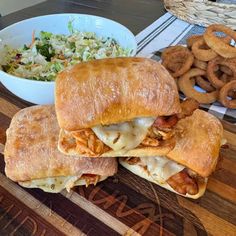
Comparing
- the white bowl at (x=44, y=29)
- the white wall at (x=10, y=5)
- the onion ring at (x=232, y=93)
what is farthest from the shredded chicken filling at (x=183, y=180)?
the white wall at (x=10, y=5)

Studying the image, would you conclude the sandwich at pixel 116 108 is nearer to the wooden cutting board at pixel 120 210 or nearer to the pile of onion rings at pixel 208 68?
the wooden cutting board at pixel 120 210

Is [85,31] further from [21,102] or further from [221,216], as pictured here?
[221,216]

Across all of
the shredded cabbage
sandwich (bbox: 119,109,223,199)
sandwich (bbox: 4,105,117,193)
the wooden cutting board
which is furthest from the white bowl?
sandwich (bbox: 119,109,223,199)

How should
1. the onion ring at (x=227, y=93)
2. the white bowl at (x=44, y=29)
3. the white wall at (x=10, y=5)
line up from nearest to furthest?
the white bowl at (x=44, y=29) < the onion ring at (x=227, y=93) < the white wall at (x=10, y=5)

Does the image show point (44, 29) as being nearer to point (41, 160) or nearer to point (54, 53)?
point (54, 53)

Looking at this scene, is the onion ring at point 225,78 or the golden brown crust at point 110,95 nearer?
the golden brown crust at point 110,95

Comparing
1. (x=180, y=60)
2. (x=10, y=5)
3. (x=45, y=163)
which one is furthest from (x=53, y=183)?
(x=10, y=5)

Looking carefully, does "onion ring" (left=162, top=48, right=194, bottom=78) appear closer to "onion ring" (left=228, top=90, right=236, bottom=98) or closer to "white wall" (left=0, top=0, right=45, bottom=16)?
"onion ring" (left=228, top=90, right=236, bottom=98)
